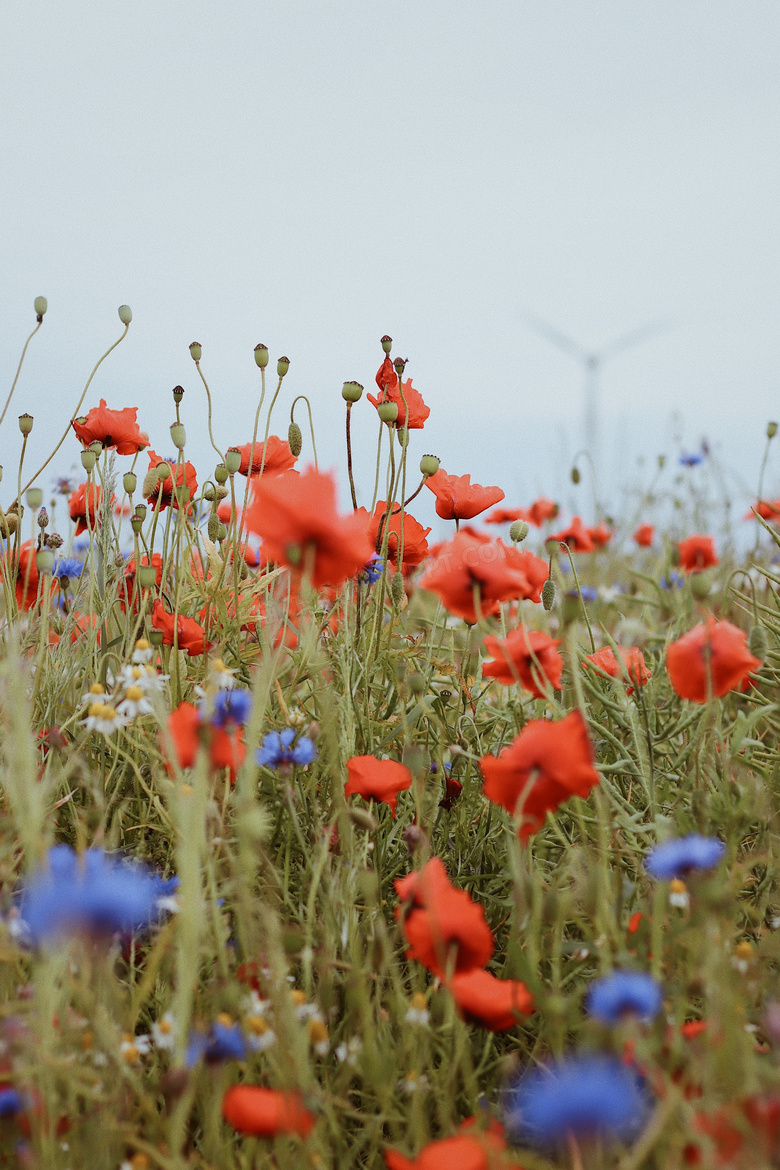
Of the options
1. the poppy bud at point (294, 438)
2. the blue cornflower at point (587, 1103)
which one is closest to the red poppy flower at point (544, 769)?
the blue cornflower at point (587, 1103)

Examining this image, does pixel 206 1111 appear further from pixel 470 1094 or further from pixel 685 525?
pixel 685 525

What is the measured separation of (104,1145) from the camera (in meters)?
0.77

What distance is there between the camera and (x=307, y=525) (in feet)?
2.76

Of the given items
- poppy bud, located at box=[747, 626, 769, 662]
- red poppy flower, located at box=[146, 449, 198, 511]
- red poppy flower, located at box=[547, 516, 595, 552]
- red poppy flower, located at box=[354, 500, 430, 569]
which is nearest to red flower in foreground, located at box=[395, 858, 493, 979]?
poppy bud, located at box=[747, 626, 769, 662]

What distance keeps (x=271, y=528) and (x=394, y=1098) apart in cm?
60

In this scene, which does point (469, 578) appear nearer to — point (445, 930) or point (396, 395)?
point (445, 930)

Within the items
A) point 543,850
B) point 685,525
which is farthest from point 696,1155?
point 685,525

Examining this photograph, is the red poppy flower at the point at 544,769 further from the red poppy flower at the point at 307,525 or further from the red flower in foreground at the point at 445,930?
the red poppy flower at the point at 307,525

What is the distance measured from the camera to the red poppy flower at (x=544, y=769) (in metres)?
0.89

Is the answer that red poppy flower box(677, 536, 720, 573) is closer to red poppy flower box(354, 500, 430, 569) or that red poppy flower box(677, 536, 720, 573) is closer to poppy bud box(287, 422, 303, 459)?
red poppy flower box(354, 500, 430, 569)

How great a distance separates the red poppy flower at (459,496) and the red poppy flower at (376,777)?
1.74 feet

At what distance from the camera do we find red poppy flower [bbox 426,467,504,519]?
59.9 inches

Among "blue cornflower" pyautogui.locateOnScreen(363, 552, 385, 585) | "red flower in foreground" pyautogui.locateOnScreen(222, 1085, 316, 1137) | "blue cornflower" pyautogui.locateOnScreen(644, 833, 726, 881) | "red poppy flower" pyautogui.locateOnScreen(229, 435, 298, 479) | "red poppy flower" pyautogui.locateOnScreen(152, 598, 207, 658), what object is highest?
"red poppy flower" pyautogui.locateOnScreen(229, 435, 298, 479)

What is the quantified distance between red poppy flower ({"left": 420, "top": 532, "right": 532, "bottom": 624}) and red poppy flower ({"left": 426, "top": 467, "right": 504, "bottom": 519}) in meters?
0.37
